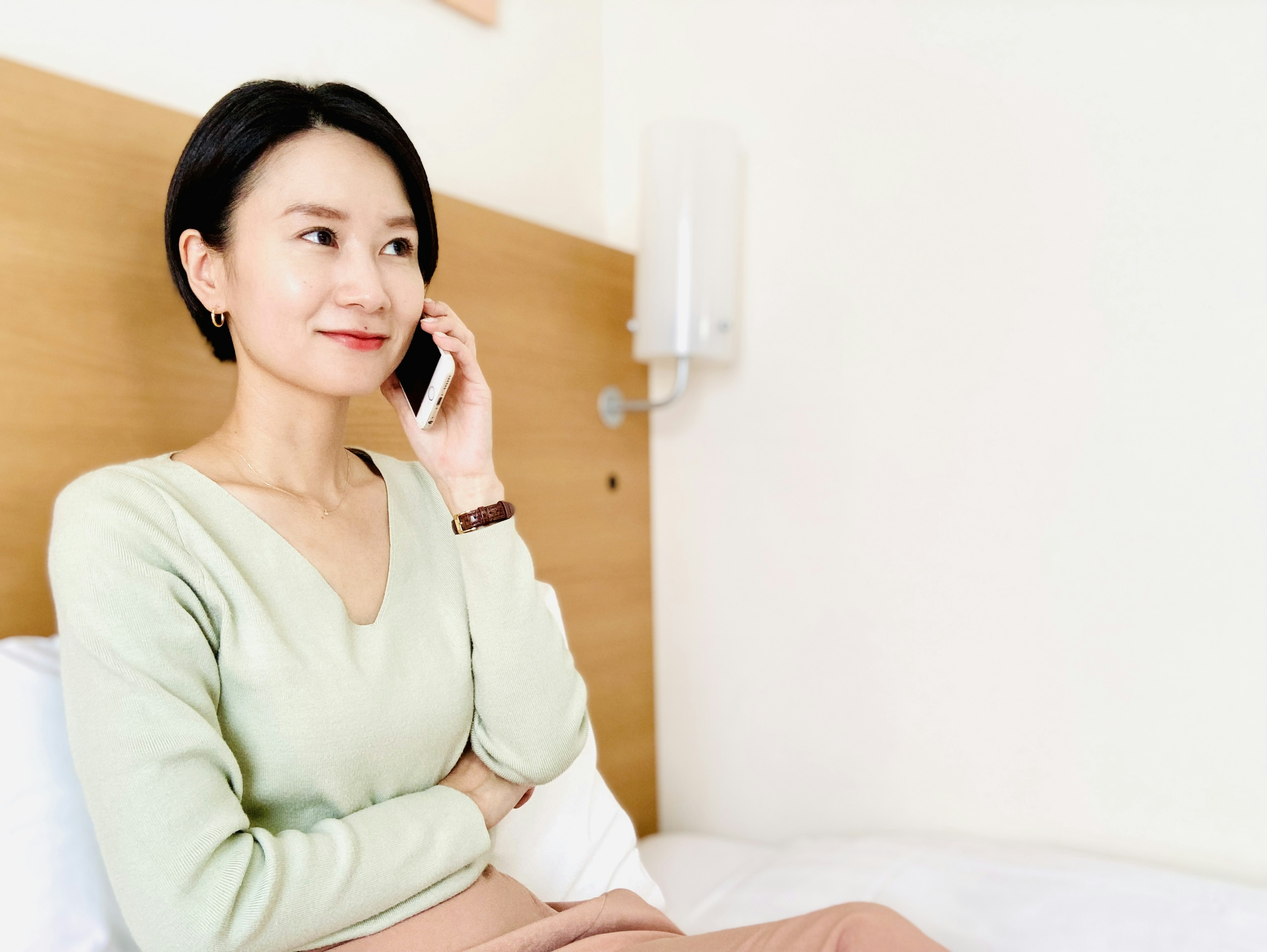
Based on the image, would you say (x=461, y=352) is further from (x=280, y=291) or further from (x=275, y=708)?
(x=275, y=708)

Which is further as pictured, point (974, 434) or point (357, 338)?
point (974, 434)

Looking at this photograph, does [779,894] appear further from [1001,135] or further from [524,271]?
[1001,135]

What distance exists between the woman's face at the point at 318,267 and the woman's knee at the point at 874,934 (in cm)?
67

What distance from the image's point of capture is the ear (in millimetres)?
968

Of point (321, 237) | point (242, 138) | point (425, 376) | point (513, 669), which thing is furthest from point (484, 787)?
point (242, 138)

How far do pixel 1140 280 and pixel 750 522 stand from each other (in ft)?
2.46

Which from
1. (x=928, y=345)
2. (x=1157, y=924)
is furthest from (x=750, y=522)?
(x=1157, y=924)

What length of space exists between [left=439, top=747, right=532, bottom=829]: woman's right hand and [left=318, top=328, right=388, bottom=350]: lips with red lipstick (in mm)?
428

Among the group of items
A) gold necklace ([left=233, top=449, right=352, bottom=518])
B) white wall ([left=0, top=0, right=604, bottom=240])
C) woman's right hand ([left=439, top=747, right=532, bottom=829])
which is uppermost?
white wall ([left=0, top=0, right=604, bottom=240])

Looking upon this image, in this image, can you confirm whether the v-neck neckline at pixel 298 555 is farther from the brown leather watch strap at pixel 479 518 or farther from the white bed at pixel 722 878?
the white bed at pixel 722 878

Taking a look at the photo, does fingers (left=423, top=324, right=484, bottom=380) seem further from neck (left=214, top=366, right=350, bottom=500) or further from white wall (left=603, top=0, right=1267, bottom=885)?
white wall (left=603, top=0, right=1267, bottom=885)

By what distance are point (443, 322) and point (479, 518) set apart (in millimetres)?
216

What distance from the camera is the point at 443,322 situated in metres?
1.08

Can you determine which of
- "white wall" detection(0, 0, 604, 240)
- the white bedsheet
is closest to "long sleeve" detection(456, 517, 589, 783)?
the white bedsheet
